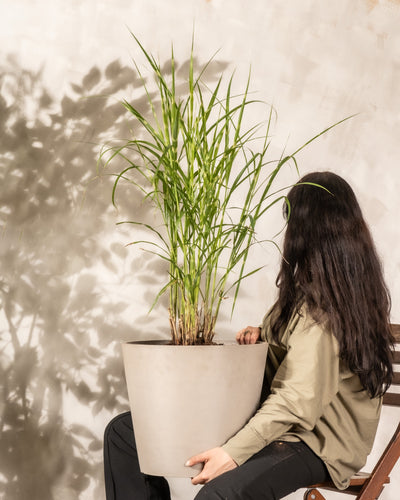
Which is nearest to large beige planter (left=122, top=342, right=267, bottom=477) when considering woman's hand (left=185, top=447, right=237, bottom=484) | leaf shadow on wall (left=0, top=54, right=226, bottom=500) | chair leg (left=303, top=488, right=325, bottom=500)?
woman's hand (left=185, top=447, right=237, bottom=484)

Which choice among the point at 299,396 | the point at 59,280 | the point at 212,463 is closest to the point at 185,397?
the point at 212,463

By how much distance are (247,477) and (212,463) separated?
0.28 feet

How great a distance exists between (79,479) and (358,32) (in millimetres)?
2099

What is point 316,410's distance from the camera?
140 cm

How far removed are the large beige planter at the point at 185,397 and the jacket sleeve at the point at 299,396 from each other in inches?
1.9

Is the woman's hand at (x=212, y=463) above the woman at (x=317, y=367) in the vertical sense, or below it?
below

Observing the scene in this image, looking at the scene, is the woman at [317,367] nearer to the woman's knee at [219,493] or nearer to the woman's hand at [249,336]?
the woman's knee at [219,493]

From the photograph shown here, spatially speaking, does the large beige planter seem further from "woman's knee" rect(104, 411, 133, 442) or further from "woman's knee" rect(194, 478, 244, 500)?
"woman's knee" rect(104, 411, 133, 442)

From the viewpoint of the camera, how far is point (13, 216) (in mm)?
2295

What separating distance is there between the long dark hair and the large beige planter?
0.78 feet

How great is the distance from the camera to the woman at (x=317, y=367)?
1376 mm

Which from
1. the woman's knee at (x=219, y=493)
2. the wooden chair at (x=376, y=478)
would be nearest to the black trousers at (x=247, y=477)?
the woman's knee at (x=219, y=493)

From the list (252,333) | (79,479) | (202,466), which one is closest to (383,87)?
(252,333)

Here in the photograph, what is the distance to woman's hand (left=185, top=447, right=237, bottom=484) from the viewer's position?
136cm
